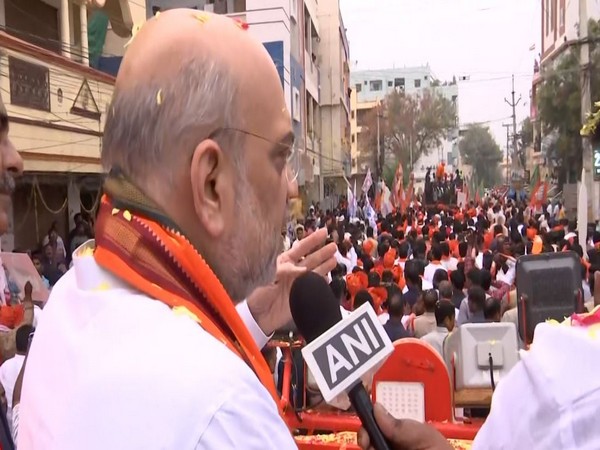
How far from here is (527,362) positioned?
1147 millimetres

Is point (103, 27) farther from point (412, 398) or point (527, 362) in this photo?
point (527, 362)

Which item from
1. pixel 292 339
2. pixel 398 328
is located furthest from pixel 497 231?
pixel 292 339

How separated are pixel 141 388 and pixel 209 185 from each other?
0.35 meters

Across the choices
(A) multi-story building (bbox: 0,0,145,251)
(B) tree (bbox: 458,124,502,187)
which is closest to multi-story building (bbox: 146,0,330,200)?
(A) multi-story building (bbox: 0,0,145,251)

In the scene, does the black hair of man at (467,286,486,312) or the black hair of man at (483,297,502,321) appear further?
the black hair of man at (467,286,486,312)

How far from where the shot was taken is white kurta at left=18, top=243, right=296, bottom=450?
32.0 inches

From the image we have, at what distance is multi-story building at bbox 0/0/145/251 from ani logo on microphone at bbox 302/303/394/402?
780cm

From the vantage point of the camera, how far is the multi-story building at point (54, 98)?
A: 9695 millimetres

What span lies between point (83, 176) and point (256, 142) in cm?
1279

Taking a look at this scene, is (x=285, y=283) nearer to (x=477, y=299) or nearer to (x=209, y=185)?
(x=209, y=185)

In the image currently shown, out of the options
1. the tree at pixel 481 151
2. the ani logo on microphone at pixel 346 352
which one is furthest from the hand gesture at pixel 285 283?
the tree at pixel 481 151

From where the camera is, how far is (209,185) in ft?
3.49

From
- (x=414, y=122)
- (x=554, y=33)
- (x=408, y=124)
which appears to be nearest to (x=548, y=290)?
(x=554, y=33)

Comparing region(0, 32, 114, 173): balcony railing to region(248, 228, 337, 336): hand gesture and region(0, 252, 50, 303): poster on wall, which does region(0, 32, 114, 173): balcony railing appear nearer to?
region(0, 252, 50, 303): poster on wall
